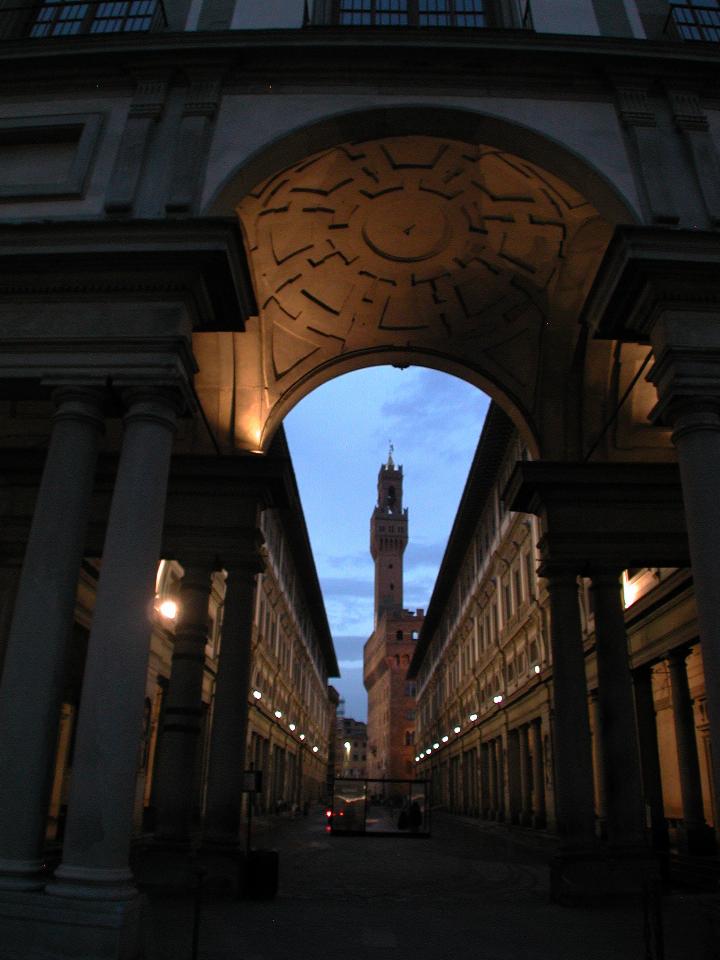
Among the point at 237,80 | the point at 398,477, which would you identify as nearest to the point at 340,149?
the point at 237,80

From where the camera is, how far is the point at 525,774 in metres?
33.1

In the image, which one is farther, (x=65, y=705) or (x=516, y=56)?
(x=65, y=705)

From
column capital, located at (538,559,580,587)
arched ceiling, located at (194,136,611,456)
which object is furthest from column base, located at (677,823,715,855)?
arched ceiling, located at (194,136,611,456)

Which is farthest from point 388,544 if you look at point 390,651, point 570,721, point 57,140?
point 57,140

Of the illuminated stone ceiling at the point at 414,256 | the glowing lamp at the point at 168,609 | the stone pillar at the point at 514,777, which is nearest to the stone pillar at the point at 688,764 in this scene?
the illuminated stone ceiling at the point at 414,256

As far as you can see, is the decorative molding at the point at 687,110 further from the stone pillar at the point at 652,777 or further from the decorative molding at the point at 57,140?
the stone pillar at the point at 652,777

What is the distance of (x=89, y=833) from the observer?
715cm

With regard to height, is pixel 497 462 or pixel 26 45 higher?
pixel 497 462

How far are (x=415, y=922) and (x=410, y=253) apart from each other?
425 inches

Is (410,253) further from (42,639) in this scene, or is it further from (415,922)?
(415,922)

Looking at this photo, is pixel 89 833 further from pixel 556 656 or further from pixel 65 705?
pixel 65 705

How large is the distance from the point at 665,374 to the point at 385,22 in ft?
26.8

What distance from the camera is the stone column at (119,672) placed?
712 centimetres

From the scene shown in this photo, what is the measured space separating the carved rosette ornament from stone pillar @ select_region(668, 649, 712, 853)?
364 inches
